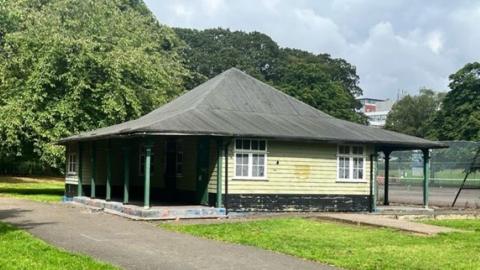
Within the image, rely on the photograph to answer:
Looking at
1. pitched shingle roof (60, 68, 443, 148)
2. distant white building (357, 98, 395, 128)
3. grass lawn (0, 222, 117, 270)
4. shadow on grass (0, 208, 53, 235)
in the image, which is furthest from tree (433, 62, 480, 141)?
distant white building (357, 98, 395, 128)

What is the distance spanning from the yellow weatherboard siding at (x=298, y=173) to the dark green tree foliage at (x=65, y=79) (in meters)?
10.7

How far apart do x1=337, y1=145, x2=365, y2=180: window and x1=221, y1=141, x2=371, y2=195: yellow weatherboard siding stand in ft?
0.68

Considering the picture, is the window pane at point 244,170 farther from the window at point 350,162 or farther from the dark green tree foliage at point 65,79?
the dark green tree foliage at point 65,79

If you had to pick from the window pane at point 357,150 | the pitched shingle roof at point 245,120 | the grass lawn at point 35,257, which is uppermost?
the pitched shingle roof at point 245,120

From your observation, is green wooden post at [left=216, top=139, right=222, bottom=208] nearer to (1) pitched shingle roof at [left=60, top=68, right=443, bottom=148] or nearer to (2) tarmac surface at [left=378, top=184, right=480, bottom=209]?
(1) pitched shingle roof at [left=60, top=68, right=443, bottom=148]

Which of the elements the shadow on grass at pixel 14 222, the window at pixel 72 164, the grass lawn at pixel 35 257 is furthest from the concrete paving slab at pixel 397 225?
Result: the window at pixel 72 164

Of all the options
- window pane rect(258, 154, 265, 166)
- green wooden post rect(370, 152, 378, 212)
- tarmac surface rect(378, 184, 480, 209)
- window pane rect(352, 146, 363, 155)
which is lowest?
tarmac surface rect(378, 184, 480, 209)

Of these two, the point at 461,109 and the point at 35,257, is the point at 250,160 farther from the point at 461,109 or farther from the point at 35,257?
Result: the point at 461,109

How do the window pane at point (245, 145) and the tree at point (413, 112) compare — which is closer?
the window pane at point (245, 145)

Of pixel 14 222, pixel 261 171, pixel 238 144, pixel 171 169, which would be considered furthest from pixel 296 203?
pixel 14 222

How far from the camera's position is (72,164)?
2625 cm

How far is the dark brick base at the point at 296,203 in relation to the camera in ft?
63.7

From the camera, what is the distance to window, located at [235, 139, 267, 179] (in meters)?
19.5

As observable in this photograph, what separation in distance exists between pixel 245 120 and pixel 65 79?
11340 mm
